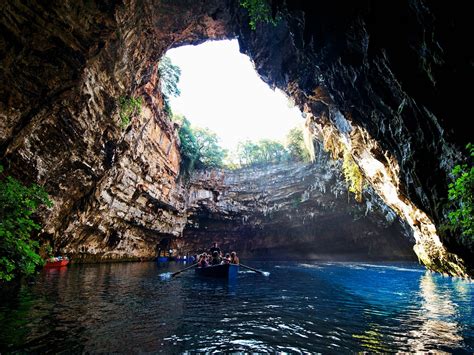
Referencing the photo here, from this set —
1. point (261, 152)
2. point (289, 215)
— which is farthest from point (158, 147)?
point (289, 215)

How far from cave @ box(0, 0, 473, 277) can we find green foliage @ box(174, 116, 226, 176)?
7264 mm

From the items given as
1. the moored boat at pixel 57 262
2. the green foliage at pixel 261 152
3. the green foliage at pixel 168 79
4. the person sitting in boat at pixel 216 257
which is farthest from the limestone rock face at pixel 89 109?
the green foliage at pixel 261 152

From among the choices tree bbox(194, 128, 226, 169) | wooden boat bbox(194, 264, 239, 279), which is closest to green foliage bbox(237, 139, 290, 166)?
tree bbox(194, 128, 226, 169)

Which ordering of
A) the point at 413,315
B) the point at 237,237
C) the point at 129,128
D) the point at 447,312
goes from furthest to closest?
the point at 237,237 → the point at 129,128 → the point at 447,312 → the point at 413,315

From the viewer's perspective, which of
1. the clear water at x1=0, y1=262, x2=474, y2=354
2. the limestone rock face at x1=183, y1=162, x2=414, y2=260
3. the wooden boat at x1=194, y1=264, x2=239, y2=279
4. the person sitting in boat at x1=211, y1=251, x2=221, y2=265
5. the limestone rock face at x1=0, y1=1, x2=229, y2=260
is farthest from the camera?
the limestone rock face at x1=183, y1=162, x2=414, y2=260

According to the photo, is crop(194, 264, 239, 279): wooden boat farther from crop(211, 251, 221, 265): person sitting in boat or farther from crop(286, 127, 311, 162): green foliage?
crop(286, 127, 311, 162): green foliage

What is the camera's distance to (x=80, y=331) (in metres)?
5.30

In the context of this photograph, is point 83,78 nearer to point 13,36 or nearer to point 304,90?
point 13,36

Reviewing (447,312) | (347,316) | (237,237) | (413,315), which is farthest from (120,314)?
(237,237)

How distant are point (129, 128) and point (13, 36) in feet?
32.0

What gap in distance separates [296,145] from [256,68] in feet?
58.5

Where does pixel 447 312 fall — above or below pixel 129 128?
below

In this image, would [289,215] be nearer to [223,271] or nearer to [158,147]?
[158,147]

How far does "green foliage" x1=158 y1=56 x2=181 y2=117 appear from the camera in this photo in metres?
25.4
